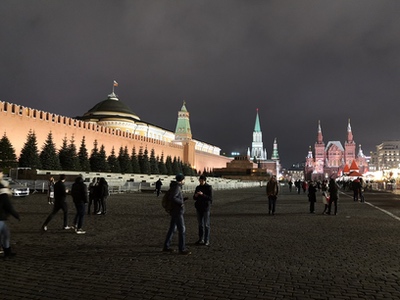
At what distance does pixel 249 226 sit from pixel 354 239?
2431 millimetres

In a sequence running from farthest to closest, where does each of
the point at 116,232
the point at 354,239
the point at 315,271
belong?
1. the point at 116,232
2. the point at 354,239
3. the point at 315,271

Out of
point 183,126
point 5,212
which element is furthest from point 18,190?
point 183,126

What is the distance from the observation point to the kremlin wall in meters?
31.7

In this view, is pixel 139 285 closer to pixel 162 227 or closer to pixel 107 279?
pixel 107 279

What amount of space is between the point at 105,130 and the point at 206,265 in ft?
139

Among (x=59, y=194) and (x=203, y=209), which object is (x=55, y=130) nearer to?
(x=59, y=194)

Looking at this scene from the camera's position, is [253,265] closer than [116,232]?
Yes

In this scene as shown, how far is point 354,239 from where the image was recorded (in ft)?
23.1

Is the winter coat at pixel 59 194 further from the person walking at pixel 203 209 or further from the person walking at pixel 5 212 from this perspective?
the person walking at pixel 203 209

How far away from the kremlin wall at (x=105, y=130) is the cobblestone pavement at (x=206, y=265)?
26.5 meters

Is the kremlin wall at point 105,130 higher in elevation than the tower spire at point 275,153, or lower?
lower

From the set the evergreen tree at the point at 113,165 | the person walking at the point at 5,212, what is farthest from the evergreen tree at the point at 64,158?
the person walking at the point at 5,212

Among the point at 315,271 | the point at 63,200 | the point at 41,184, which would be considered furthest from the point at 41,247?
the point at 41,184

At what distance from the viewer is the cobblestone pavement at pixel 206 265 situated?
372 cm
